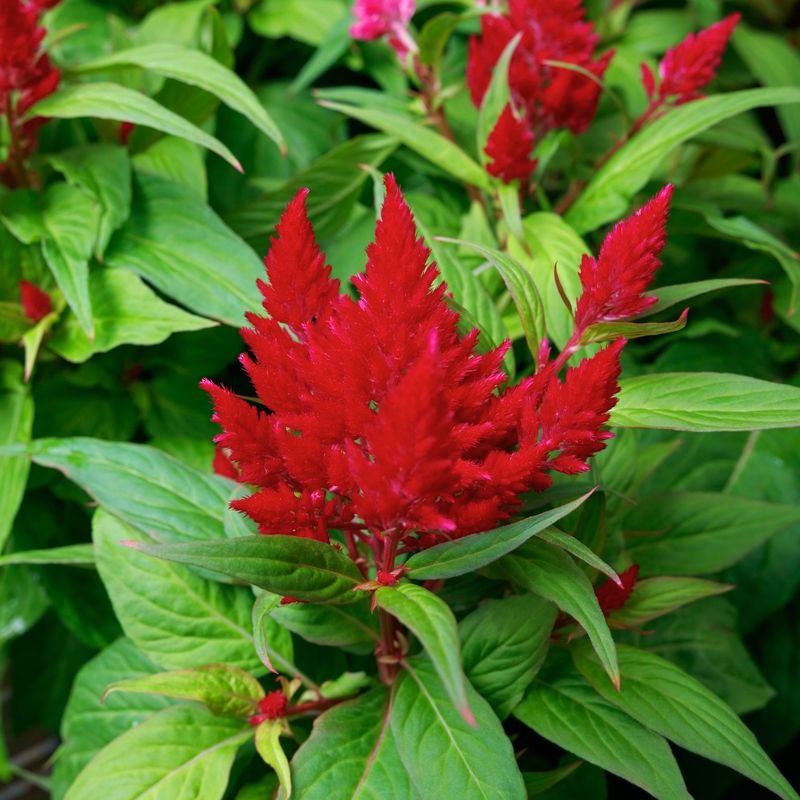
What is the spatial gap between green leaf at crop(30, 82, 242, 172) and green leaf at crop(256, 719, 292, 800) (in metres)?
0.45

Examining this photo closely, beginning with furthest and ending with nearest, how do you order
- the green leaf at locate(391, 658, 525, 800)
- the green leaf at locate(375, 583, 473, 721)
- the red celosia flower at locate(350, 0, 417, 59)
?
1. the red celosia flower at locate(350, 0, 417, 59)
2. the green leaf at locate(391, 658, 525, 800)
3. the green leaf at locate(375, 583, 473, 721)

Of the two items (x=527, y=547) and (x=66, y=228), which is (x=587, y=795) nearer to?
(x=527, y=547)

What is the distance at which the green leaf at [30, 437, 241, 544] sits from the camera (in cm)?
72

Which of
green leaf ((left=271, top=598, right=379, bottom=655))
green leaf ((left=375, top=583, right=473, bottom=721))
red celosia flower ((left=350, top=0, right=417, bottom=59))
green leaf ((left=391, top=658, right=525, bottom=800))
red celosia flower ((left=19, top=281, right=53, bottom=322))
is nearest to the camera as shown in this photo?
green leaf ((left=375, top=583, right=473, bottom=721))

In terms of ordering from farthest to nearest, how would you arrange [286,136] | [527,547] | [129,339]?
1. [286,136]
2. [129,339]
3. [527,547]

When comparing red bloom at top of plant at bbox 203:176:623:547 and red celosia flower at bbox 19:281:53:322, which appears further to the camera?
red celosia flower at bbox 19:281:53:322

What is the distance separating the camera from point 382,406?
1.56 feet

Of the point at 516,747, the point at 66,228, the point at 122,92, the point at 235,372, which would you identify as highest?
the point at 122,92

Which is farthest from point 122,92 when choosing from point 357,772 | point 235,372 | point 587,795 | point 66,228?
point 587,795

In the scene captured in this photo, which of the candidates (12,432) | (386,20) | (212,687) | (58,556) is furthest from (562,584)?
(386,20)

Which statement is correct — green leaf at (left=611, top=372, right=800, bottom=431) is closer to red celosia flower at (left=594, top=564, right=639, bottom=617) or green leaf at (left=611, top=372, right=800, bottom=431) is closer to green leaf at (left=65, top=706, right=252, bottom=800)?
red celosia flower at (left=594, top=564, right=639, bottom=617)

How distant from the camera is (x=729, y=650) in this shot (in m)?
0.86

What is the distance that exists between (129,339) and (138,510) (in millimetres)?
179

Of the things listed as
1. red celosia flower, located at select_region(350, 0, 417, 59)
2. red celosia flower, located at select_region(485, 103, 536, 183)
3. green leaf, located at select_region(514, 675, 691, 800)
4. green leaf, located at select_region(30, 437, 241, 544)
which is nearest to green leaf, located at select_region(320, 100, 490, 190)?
red celosia flower, located at select_region(485, 103, 536, 183)
